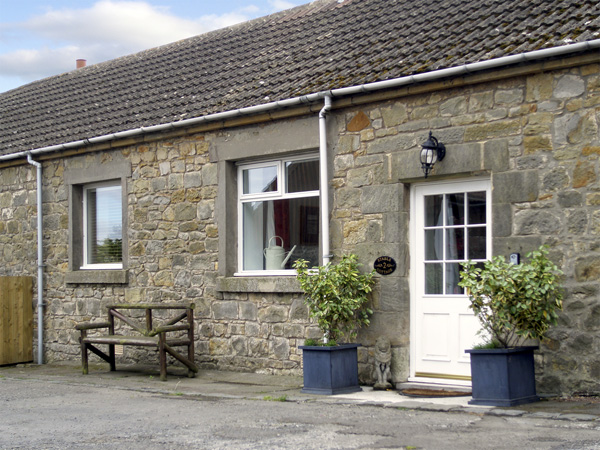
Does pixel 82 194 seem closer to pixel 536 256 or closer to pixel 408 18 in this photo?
pixel 408 18

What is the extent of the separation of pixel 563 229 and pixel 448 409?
6.59 feet

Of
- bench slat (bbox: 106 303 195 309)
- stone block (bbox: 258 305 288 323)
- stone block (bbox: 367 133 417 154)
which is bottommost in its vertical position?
stone block (bbox: 258 305 288 323)

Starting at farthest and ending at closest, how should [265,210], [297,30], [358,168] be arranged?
[297,30] → [265,210] → [358,168]

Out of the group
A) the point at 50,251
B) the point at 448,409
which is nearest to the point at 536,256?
the point at 448,409

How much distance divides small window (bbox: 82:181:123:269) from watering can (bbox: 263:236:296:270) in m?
2.72

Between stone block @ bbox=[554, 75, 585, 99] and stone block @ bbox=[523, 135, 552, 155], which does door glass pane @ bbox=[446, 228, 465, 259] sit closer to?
stone block @ bbox=[523, 135, 552, 155]

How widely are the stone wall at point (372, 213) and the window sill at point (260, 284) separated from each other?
0.02 metres

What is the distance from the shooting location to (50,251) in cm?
1320

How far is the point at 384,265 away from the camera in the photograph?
9.22 metres

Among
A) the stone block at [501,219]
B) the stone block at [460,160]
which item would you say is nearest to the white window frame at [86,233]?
the stone block at [460,160]

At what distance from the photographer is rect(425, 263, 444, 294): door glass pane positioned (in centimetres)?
906

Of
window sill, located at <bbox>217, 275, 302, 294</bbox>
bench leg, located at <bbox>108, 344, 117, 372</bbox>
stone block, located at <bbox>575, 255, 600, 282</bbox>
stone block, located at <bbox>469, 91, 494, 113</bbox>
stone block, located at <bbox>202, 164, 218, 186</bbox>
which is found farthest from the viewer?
bench leg, located at <bbox>108, 344, 117, 372</bbox>

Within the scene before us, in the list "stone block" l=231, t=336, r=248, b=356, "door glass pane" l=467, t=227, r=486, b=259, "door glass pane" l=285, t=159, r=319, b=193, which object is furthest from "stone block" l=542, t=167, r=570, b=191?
"stone block" l=231, t=336, r=248, b=356

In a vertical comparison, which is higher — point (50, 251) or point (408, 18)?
point (408, 18)
